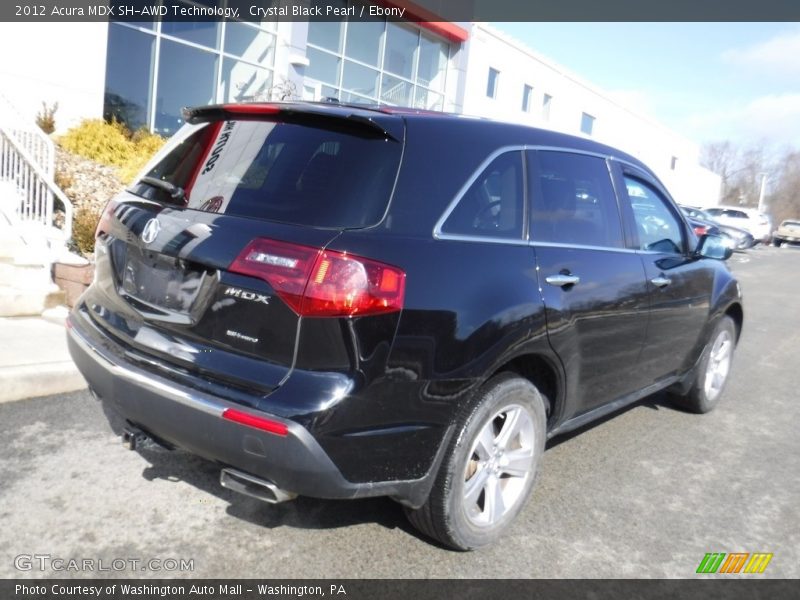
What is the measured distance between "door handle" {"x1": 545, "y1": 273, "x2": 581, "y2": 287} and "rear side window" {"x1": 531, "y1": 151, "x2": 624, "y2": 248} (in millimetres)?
182

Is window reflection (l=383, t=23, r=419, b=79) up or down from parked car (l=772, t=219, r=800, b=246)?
up

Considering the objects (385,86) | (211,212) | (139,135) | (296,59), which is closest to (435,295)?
(211,212)

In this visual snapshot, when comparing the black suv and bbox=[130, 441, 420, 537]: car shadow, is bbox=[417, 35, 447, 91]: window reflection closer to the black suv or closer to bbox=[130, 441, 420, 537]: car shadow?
the black suv

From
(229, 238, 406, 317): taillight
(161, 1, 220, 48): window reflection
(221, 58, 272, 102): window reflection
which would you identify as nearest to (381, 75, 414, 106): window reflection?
(221, 58, 272, 102): window reflection

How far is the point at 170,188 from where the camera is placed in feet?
10.4

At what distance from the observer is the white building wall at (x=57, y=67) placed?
11.8 metres

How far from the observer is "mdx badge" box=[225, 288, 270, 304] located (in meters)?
2.62

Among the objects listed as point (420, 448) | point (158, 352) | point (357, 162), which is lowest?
point (420, 448)

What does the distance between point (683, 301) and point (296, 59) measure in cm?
1423

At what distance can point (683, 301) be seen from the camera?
466cm

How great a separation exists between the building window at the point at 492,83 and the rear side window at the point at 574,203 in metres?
24.1

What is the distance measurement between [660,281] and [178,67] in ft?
42.7

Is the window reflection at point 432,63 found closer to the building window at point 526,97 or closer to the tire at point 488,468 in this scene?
the building window at point 526,97
